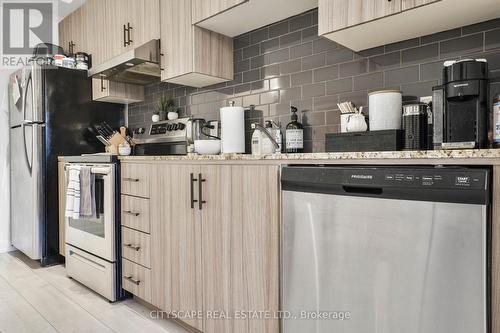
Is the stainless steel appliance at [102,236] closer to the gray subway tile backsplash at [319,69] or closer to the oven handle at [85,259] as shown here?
the oven handle at [85,259]

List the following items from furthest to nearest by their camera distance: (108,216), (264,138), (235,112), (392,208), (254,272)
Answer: (108,216) < (235,112) < (264,138) < (254,272) < (392,208)

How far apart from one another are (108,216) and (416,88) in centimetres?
203

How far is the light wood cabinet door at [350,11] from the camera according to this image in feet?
4.43

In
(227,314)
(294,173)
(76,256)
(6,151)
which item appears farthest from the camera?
(6,151)

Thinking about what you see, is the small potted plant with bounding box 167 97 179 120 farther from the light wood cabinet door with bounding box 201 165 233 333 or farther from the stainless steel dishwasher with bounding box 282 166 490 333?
the stainless steel dishwasher with bounding box 282 166 490 333

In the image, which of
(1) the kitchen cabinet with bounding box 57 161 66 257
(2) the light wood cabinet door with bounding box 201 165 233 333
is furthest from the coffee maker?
(1) the kitchen cabinet with bounding box 57 161 66 257

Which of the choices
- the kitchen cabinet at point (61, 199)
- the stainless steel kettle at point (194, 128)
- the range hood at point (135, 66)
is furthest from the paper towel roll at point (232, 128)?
the kitchen cabinet at point (61, 199)

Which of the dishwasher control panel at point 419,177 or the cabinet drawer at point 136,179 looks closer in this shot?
the dishwasher control panel at point 419,177

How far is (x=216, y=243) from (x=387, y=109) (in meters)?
1.01

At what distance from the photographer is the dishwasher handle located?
1.13m

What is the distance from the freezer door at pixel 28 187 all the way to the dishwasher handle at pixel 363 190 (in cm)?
296

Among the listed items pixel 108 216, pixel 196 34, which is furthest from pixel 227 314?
pixel 196 34

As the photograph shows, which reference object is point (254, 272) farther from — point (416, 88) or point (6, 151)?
point (6, 151)

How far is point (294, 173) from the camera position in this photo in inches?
53.1
